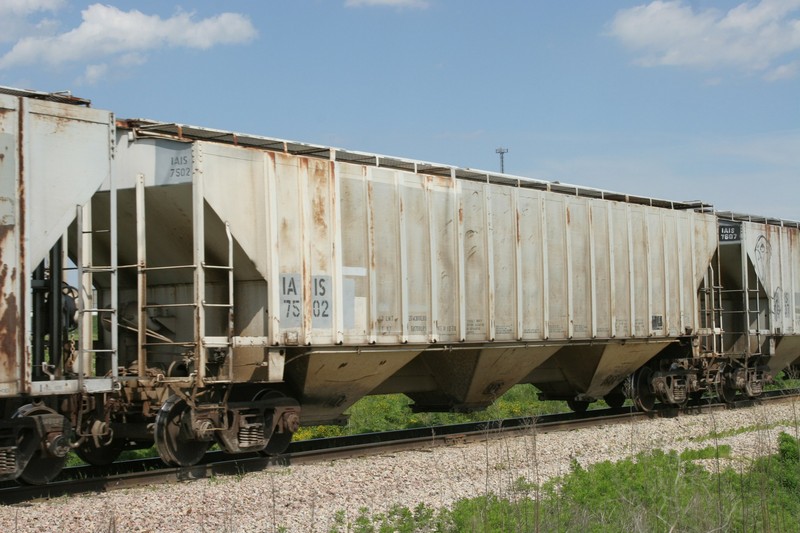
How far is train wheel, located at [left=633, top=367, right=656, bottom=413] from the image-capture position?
19.3 m

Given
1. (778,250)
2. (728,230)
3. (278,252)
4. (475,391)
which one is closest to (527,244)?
(475,391)

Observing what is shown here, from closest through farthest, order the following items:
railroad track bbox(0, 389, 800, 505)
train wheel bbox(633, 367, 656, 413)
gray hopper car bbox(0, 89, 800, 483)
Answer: gray hopper car bbox(0, 89, 800, 483) < railroad track bbox(0, 389, 800, 505) < train wheel bbox(633, 367, 656, 413)

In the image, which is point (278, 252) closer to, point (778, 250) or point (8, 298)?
point (8, 298)

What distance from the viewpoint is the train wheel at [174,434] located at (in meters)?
10.9

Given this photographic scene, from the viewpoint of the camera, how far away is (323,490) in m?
9.95

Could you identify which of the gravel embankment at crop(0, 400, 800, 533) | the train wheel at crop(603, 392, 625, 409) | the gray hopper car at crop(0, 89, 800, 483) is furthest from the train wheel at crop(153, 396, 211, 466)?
the train wheel at crop(603, 392, 625, 409)

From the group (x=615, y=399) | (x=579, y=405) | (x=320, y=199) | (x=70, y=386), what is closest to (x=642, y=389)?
(x=615, y=399)

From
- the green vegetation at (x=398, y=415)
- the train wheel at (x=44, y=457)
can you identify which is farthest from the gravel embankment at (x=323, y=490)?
the green vegetation at (x=398, y=415)

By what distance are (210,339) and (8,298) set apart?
2770 millimetres

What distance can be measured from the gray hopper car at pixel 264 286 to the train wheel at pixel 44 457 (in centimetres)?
2

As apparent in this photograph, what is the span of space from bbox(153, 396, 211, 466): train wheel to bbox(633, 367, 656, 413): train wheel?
10923 mm

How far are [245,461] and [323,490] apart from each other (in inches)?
87.2

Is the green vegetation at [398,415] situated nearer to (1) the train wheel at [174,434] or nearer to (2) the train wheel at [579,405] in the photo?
(2) the train wheel at [579,405]

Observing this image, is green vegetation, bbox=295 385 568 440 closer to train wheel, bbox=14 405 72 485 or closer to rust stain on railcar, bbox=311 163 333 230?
rust stain on railcar, bbox=311 163 333 230
